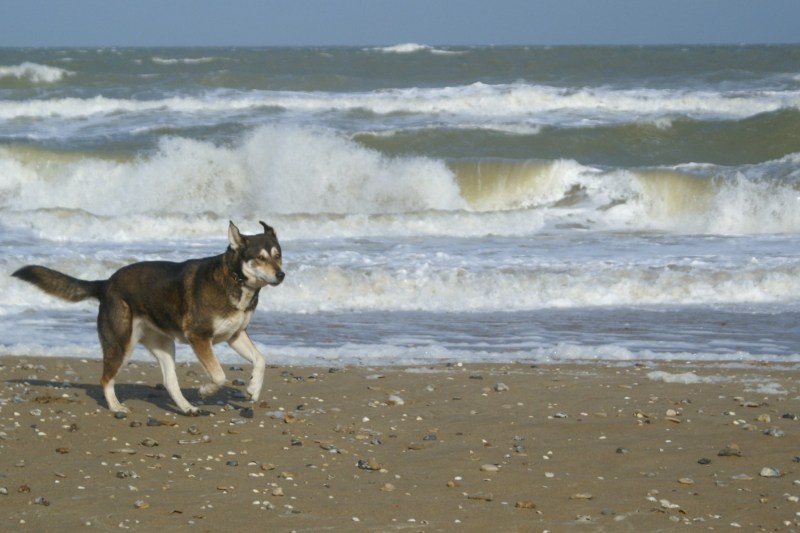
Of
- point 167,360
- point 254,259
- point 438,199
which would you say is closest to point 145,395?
point 167,360

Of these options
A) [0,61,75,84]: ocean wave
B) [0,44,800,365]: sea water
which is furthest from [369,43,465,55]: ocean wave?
[0,61,75,84]: ocean wave

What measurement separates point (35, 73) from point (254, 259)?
35746 millimetres

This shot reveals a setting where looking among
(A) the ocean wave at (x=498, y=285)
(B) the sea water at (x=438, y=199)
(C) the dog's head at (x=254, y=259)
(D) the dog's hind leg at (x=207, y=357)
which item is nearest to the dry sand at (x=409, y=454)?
(D) the dog's hind leg at (x=207, y=357)

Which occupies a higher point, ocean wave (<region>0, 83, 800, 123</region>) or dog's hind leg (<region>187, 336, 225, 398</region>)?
ocean wave (<region>0, 83, 800, 123</region>)

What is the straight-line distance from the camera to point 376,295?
12242 mm

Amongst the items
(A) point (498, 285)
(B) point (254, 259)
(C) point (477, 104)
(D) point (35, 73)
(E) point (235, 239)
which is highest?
(D) point (35, 73)

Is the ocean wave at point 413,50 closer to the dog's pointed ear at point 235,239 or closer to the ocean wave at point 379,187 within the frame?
the ocean wave at point 379,187

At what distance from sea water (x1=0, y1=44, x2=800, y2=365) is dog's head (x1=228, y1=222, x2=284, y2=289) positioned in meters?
2.40

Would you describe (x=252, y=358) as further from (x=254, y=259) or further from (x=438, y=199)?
(x=438, y=199)

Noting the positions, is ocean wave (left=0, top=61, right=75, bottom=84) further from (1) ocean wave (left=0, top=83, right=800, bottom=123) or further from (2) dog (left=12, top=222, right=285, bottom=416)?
(2) dog (left=12, top=222, right=285, bottom=416)

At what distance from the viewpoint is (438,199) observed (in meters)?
21.5

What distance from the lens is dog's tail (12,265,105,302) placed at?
283 inches

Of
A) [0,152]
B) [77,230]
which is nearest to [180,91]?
[0,152]

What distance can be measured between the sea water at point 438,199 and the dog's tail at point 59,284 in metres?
2.01
